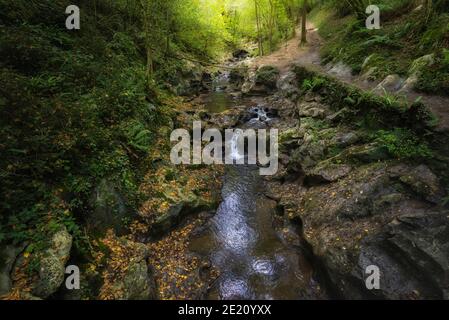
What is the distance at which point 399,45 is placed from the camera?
40.0 feet

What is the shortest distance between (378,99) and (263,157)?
5.50 meters

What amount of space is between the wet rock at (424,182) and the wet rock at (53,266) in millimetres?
A: 8184

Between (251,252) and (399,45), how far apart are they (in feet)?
37.9

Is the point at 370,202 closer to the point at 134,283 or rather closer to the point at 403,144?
the point at 403,144

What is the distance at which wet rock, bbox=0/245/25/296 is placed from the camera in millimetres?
4592

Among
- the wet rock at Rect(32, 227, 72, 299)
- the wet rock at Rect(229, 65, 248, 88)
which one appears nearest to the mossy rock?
the wet rock at Rect(229, 65, 248, 88)

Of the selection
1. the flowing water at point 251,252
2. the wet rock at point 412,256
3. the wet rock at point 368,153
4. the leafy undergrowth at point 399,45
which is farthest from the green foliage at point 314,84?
the wet rock at point 412,256

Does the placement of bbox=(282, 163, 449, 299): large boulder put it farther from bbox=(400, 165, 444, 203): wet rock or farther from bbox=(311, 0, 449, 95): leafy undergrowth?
bbox=(311, 0, 449, 95): leafy undergrowth

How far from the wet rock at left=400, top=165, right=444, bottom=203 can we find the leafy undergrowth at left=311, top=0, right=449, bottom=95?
3.43 metres

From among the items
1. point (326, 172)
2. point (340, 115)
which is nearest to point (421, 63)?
point (340, 115)

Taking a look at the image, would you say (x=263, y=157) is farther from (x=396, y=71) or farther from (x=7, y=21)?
(x=7, y=21)

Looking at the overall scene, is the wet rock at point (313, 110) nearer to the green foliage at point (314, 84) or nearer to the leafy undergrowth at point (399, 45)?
the green foliage at point (314, 84)

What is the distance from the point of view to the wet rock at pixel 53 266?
15.8 ft

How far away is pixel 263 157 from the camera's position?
13.1 m
